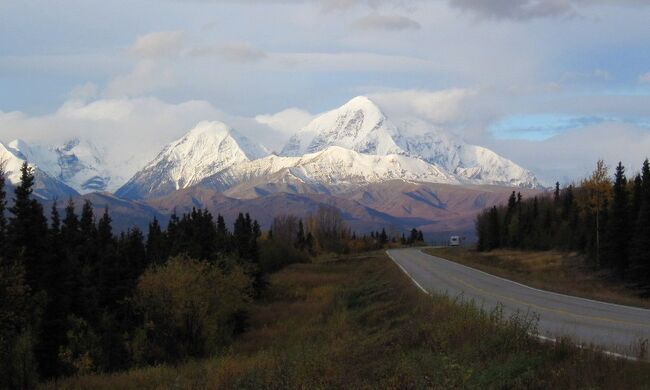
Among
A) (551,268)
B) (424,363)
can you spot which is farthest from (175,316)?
(551,268)

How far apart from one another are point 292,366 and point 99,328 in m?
29.1

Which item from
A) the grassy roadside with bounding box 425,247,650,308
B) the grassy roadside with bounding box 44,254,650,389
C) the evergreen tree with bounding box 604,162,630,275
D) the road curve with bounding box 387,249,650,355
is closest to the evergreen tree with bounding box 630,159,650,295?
the grassy roadside with bounding box 425,247,650,308

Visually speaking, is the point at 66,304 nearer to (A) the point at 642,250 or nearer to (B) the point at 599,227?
(A) the point at 642,250

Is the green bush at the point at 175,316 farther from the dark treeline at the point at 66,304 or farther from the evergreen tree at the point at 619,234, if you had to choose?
the evergreen tree at the point at 619,234

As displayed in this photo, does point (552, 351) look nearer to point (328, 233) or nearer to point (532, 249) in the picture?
point (532, 249)

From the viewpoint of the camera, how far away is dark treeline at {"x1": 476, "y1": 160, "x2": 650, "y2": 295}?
5459 centimetres

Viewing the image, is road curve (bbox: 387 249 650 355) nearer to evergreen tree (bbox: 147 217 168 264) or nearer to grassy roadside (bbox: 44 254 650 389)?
grassy roadside (bbox: 44 254 650 389)

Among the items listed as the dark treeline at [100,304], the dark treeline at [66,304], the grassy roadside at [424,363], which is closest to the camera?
the grassy roadside at [424,363]

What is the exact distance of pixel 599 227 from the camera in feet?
238

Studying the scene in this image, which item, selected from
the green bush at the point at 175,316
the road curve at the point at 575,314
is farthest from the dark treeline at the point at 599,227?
the green bush at the point at 175,316

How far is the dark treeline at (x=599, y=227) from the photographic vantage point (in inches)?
2149

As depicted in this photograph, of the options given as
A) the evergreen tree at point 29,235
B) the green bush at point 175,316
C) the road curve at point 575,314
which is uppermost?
the evergreen tree at point 29,235

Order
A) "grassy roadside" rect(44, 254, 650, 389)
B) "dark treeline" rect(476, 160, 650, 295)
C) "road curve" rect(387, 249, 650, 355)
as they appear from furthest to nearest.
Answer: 1. "dark treeline" rect(476, 160, 650, 295)
2. "road curve" rect(387, 249, 650, 355)
3. "grassy roadside" rect(44, 254, 650, 389)

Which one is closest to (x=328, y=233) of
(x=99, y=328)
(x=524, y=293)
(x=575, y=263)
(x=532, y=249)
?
(x=532, y=249)
